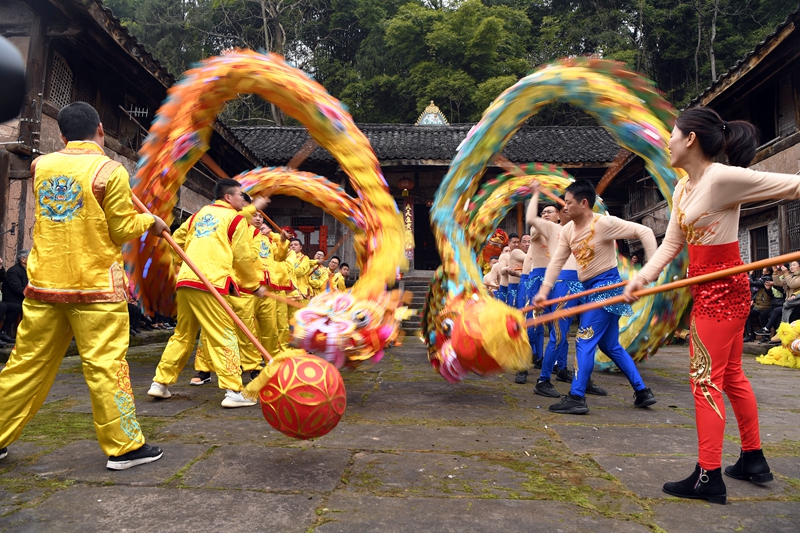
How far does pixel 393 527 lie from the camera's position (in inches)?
80.8

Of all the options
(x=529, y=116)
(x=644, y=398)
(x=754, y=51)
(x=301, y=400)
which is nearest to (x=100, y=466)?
(x=301, y=400)

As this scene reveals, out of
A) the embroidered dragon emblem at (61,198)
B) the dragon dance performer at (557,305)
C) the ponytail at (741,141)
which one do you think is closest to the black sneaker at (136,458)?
the embroidered dragon emblem at (61,198)

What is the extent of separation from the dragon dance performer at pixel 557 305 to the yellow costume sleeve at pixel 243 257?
254 centimetres

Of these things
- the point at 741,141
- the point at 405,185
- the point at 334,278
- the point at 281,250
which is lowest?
the point at 334,278

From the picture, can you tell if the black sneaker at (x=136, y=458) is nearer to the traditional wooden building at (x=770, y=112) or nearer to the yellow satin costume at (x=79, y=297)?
the yellow satin costume at (x=79, y=297)

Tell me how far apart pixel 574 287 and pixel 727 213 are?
95.8 inches

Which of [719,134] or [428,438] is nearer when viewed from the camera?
[719,134]

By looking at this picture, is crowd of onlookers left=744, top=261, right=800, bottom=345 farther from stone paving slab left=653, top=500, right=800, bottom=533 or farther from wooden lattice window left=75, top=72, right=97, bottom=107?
wooden lattice window left=75, top=72, right=97, bottom=107

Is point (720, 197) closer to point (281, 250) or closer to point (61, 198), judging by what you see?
point (61, 198)

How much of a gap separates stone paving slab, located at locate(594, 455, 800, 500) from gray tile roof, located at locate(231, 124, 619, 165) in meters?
12.3

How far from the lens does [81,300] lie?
2.76 m

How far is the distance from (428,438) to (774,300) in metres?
9.31

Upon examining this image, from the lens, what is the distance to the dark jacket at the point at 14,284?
7.18 meters

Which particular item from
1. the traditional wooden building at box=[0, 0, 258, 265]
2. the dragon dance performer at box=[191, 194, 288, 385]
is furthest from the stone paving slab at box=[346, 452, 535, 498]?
the traditional wooden building at box=[0, 0, 258, 265]
